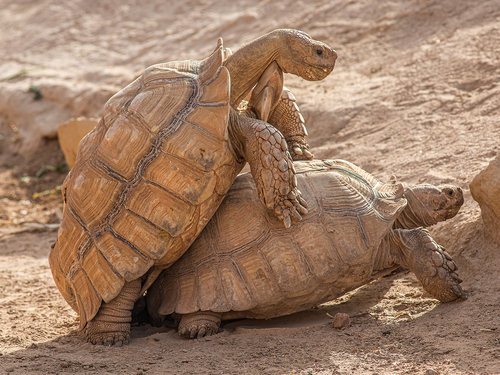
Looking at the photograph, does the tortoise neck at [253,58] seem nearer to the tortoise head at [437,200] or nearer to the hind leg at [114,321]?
the tortoise head at [437,200]

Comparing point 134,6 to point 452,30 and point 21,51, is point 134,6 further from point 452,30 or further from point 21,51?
point 452,30

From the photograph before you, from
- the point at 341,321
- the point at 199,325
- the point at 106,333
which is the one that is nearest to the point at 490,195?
the point at 341,321

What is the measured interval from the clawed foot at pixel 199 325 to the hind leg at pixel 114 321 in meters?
0.48

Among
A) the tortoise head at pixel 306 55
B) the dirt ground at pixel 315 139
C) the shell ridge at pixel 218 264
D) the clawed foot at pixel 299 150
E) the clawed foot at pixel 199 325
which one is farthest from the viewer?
the clawed foot at pixel 299 150

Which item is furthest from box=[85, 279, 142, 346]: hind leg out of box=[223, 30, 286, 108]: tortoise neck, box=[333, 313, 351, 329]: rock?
box=[223, 30, 286, 108]: tortoise neck

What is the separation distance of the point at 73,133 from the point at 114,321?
196 inches

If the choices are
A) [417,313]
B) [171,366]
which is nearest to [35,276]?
[171,366]

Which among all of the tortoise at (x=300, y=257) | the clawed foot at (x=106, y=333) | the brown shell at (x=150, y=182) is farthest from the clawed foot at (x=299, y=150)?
the clawed foot at (x=106, y=333)

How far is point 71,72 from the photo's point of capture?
10820 millimetres

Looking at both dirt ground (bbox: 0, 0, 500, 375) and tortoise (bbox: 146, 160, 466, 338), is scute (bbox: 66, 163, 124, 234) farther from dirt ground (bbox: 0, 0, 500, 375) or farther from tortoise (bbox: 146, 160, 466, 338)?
dirt ground (bbox: 0, 0, 500, 375)

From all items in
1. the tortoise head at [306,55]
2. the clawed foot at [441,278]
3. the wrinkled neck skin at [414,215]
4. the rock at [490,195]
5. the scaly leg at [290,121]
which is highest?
the tortoise head at [306,55]

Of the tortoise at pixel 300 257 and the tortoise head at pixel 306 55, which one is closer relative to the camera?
the tortoise at pixel 300 257

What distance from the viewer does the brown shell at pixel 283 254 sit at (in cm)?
371

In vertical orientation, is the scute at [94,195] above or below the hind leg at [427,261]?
above
